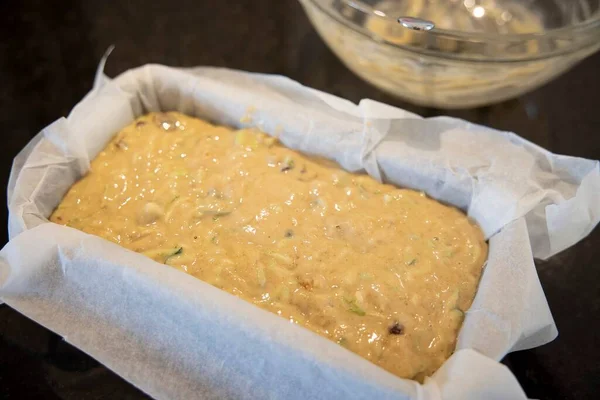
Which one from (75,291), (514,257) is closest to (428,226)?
(514,257)

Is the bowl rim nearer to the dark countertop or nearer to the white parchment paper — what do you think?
the white parchment paper

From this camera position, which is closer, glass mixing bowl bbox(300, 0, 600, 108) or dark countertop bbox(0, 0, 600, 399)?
dark countertop bbox(0, 0, 600, 399)

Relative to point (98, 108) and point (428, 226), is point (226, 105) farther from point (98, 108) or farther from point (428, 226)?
point (428, 226)

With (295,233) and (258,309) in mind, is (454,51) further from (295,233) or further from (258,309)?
(258,309)

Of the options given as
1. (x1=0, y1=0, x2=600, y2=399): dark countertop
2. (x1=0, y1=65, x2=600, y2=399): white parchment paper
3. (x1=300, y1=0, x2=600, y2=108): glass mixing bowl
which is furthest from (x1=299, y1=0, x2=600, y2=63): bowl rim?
(x1=0, y1=0, x2=600, y2=399): dark countertop

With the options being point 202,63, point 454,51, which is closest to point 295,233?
point 454,51
